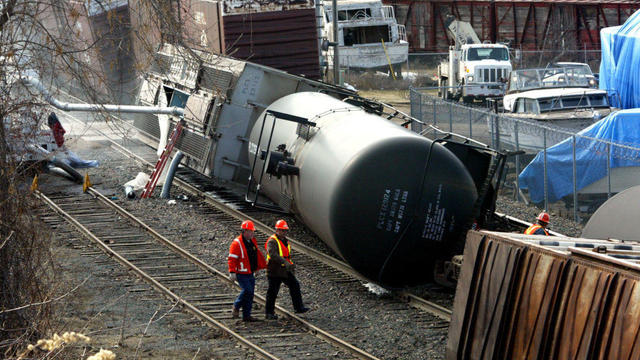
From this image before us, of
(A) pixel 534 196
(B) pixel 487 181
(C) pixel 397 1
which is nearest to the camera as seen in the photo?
(B) pixel 487 181

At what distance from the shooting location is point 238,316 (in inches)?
491

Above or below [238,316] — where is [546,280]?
above

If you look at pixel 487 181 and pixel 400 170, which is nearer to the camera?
pixel 400 170

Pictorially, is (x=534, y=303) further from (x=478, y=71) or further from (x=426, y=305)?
(x=478, y=71)

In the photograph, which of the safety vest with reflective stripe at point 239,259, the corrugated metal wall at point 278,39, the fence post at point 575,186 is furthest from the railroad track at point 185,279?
the fence post at point 575,186

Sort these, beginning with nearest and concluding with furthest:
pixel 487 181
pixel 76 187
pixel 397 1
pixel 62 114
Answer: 1. pixel 487 181
2. pixel 76 187
3. pixel 62 114
4. pixel 397 1

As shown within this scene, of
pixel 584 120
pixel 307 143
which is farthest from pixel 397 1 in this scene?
pixel 307 143

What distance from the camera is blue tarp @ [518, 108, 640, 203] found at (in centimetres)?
1728

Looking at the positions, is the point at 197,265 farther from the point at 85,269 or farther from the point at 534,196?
the point at 534,196

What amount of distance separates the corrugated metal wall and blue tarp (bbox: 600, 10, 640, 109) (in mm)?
10682

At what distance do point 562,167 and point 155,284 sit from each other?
9.54 metres

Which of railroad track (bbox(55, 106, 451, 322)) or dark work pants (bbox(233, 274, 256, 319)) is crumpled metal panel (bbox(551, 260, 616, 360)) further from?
dark work pants (bbox(233, 274, 256, 319))

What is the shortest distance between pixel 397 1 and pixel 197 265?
42696 mm

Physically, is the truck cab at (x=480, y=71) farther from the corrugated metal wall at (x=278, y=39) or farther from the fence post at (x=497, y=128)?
the fence post at (x=497, y=128)
